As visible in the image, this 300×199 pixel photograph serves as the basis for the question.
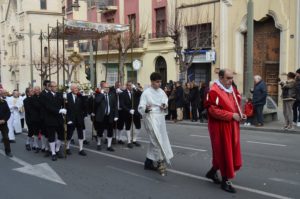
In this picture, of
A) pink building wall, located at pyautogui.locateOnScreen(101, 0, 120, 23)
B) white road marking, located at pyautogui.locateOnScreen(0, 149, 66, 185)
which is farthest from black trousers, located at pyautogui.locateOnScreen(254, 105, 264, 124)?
pink building wall, located at pyautogui.locateOnScreen(101, 0, 120, 23)

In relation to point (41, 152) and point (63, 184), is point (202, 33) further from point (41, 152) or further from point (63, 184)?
point (63, 184)

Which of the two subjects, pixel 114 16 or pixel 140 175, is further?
pixel 114 16

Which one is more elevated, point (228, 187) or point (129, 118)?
point (129, 118)

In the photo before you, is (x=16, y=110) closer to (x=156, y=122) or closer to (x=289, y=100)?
(x=156, y=122)

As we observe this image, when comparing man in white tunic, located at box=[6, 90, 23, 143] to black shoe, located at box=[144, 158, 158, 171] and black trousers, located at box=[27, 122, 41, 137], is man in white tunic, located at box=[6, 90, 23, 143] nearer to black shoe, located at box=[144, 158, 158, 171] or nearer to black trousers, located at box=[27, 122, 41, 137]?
black trousers, located at box=[27, 122, 41, 137]

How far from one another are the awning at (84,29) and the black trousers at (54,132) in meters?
4.06

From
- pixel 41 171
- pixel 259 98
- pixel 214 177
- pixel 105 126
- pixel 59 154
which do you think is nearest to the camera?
pixel 214 177

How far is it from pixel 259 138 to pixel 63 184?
704cm

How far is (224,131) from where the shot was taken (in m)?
6.59

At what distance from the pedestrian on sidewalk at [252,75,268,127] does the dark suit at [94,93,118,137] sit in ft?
19.6

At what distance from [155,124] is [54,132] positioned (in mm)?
3274

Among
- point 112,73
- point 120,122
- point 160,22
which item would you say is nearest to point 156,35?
point 160,22

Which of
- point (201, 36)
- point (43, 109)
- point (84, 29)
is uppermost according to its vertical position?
point (201, 36)

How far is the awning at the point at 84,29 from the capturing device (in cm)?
1330
